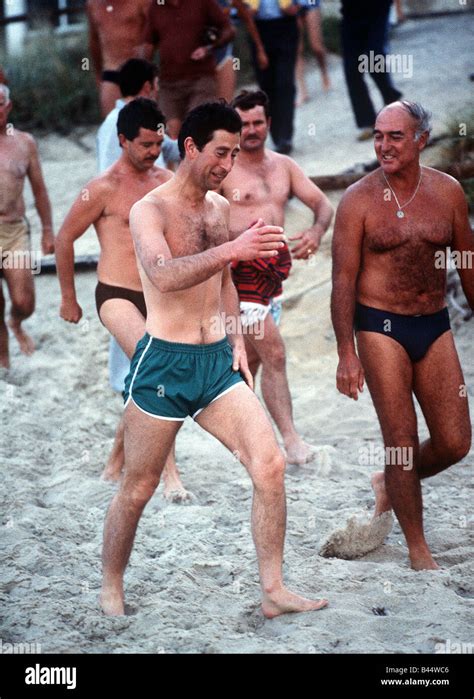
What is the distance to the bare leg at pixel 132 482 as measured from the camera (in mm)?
4426

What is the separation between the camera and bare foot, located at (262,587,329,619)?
4.41m

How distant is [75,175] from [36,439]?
573 centimetres

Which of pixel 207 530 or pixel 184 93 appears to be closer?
pixel 207 530

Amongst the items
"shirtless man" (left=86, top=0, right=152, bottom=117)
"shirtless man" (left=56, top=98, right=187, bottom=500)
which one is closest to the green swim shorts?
"shirtless man" (left=56, top=98, right=187, bottom=500)

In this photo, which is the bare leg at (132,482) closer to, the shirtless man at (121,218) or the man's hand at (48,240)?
the shirtless man at (121,218)

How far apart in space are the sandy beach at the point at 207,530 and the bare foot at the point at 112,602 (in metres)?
0.04

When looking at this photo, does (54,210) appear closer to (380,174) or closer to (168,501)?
(168,501)

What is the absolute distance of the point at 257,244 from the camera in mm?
4094

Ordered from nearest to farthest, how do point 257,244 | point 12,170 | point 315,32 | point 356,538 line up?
point 257,244 < point 356,538 < point 12,170 < point 315,32

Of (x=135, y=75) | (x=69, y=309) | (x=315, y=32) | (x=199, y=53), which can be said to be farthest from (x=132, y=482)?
(x=315, y=32)

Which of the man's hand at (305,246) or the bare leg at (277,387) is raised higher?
the man's hand at (305,246)

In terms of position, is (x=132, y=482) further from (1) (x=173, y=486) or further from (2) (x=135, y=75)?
(2) (x=135, y=75)

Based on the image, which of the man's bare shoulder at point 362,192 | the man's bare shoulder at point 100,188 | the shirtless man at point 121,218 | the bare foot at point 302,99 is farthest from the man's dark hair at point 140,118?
the bare foot at point 302,99

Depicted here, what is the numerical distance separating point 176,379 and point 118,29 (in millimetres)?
5594
